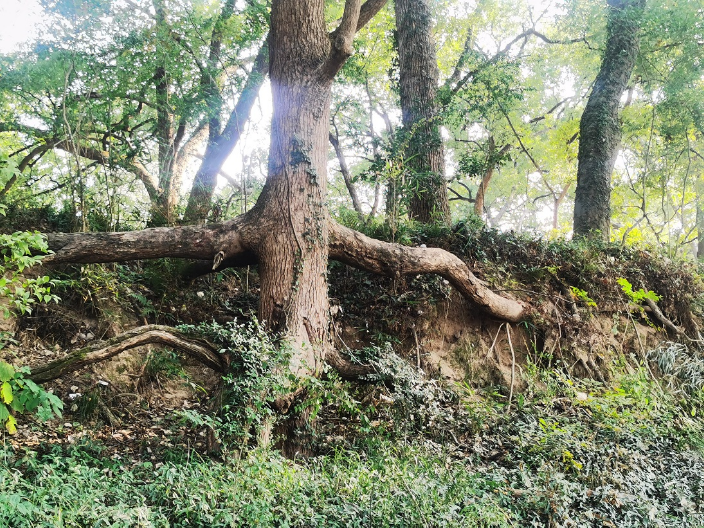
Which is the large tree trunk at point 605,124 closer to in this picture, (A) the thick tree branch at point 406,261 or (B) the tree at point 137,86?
(A) the thick tree branch at point 406,261

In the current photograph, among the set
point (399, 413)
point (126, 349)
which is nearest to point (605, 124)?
point (399, 413)

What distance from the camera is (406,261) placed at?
6.04 meters

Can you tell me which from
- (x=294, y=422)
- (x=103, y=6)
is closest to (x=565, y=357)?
(x=294, y=422)

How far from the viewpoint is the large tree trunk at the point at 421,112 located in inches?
327

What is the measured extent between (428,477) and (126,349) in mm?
2934

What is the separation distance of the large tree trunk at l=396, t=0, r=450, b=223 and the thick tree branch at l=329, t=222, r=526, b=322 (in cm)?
175

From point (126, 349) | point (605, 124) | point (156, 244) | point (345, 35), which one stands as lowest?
point (126, 349)

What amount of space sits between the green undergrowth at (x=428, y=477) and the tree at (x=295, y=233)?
1157mm

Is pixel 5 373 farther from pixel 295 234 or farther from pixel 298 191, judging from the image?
pixel 298 191

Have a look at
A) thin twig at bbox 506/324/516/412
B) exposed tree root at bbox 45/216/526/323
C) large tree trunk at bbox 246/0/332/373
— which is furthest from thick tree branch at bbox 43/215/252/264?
thin twig at bbox 506/324/516/412

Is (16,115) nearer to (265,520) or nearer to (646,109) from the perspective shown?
(265,520)

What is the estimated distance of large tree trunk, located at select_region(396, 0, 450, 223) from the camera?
8.30 metres

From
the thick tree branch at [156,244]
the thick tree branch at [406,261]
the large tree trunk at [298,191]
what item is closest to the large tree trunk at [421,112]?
the thick tree branch at [406,261]

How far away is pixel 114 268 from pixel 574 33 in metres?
12.0
